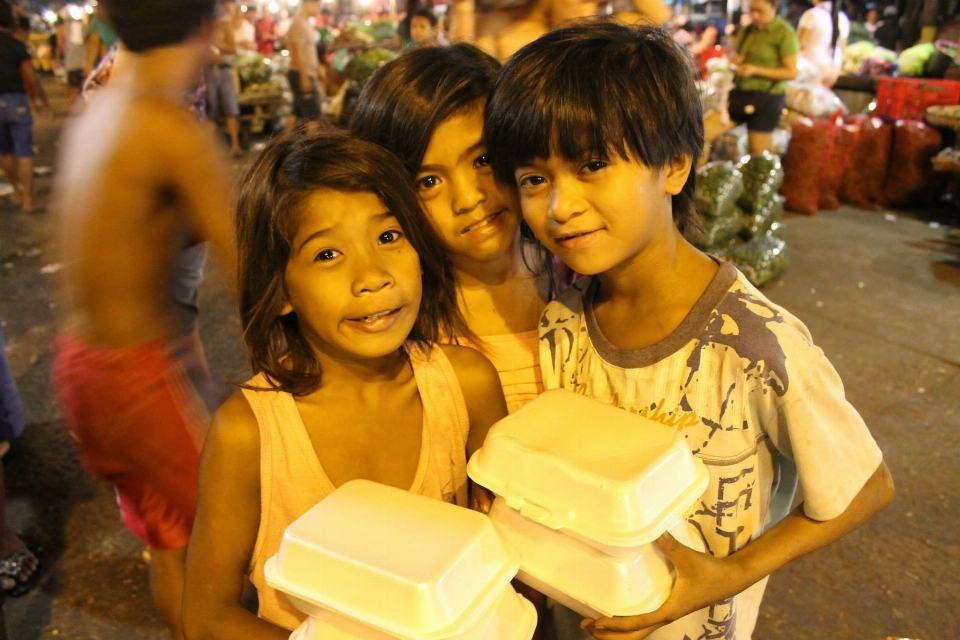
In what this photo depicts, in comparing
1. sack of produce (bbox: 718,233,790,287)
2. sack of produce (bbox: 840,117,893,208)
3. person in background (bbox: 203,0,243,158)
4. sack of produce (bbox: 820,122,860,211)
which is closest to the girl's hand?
sack of produce (bbox: 718,233,790,287)

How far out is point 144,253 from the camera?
1659mm

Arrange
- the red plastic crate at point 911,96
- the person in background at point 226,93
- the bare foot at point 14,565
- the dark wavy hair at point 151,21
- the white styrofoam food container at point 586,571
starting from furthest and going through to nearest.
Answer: the person in background at point 226,93 < the red plastic crate at point 911,96 < the bare foot at point 14,565 < the dark wavy hair at point 151,21 < the white styrofoam food container at point 586,571

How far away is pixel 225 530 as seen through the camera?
3.85 ft

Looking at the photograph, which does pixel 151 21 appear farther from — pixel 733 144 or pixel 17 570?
pixel 733 144

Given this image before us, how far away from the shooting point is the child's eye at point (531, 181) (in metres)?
1.22

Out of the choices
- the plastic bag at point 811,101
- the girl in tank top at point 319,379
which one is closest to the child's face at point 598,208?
the girl in tank top at point 319,379

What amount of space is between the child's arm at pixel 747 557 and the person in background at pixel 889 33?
11.3 m

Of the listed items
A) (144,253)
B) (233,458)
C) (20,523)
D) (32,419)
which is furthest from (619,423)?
(32,419)

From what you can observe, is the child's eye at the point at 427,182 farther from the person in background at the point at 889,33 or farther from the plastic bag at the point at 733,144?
the person in background at the point at 889,33

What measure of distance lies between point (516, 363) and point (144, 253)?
934mm

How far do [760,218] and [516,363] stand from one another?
12.2 feet

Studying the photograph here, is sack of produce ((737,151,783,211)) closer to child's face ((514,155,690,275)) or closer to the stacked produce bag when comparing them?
the stacked produce bag

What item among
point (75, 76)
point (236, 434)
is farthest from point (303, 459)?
point (75, 76)

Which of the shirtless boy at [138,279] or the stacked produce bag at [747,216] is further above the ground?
the shirtless boy at [138,279]
